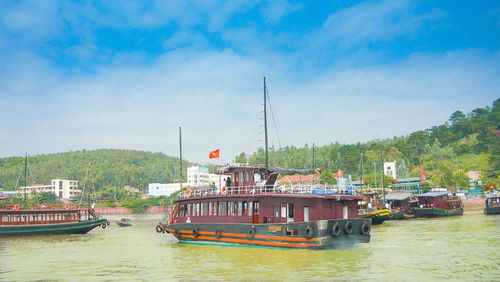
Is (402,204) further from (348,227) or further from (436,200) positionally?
(348,227)

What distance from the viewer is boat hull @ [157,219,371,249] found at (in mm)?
20359

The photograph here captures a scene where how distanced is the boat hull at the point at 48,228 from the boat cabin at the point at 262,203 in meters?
17.0

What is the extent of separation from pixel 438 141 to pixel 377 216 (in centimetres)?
9362

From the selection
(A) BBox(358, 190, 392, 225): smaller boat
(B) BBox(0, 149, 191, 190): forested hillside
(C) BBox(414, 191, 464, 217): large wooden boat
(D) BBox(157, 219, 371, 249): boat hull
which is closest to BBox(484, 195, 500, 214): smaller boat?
(C) BBox(414, 191, 464, 217): large wooden boat

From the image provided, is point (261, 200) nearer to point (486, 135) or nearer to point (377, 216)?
point (377, 216)

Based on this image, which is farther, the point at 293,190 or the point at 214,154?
the point at 214,154

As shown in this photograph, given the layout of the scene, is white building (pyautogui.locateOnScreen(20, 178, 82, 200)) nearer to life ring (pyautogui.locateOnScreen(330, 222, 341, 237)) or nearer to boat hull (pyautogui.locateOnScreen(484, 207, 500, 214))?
boat hull (pyautogui.locateOnScreen(484, 207, 500, 214))

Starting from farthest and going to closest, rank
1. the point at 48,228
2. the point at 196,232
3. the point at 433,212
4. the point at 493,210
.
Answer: the point at 433,212 < the point at 493,210 < the point at 48,228 < the point at 196,232

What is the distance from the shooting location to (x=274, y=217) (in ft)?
74.5

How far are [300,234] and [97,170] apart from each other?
5686 inches

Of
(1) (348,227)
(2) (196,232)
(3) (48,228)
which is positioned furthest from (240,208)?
(3) (48,228)

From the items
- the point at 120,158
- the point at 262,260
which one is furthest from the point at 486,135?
the point at 120,158

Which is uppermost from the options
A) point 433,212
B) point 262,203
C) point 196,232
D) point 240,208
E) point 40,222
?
point 262,203

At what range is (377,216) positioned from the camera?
4184 centimetres
